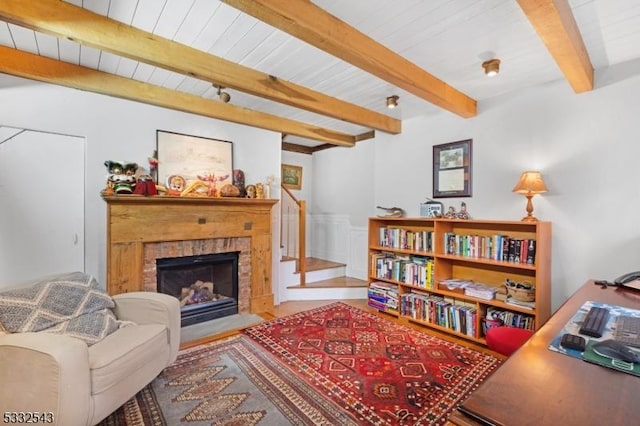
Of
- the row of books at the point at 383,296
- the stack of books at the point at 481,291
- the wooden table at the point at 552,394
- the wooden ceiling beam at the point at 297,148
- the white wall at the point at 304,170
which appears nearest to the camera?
the wooden table at the point at 552,394

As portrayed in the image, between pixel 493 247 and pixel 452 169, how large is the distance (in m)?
0.96

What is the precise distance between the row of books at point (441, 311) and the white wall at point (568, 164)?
0.72 m

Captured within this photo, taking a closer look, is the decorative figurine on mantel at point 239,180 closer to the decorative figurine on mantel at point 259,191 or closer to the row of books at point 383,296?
the decorative figurine on mantel at point 259,191

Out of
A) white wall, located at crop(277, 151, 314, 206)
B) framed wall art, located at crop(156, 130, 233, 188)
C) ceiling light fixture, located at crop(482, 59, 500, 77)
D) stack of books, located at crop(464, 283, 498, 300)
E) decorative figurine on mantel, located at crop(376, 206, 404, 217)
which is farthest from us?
white wall, located at crop(277, 151, 314, 206)

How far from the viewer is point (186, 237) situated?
3.06 meters

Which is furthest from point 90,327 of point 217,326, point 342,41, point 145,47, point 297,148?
point 297,148

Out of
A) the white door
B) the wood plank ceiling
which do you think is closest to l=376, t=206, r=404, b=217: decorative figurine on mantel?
the wood plank ceiling

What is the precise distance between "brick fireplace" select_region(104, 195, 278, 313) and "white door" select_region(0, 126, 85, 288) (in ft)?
1.03

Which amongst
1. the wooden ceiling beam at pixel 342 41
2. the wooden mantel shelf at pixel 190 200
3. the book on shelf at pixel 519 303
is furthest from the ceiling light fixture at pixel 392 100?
the book on shelf at pixel 519 303

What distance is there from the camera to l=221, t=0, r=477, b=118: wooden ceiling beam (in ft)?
4.59

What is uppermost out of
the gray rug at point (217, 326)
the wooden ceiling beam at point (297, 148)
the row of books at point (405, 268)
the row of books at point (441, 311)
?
the wooden ceiling beam at point (297, 148)

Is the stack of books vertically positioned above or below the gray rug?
above

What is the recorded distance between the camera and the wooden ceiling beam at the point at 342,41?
1398mm

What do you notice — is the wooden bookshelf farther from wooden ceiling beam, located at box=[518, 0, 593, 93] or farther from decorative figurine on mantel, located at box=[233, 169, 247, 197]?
decorative figurine on mantel, located at box=[233, 169, 247, 197]
